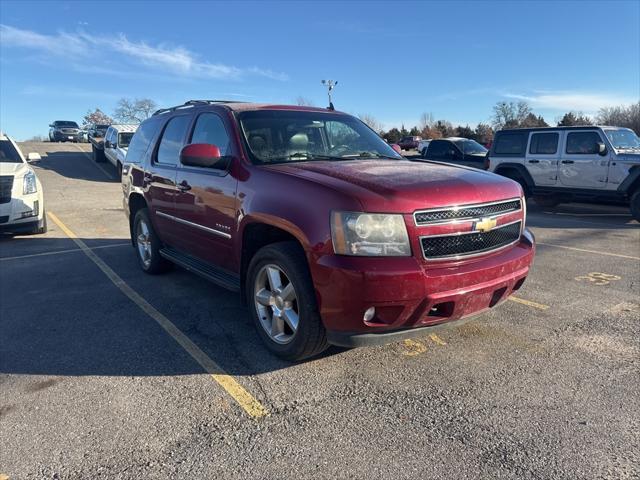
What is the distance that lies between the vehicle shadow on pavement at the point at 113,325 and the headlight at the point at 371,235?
1.15 meters

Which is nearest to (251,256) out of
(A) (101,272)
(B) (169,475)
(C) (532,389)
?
(B) (169,475)

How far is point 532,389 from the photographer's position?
3037 millimetres

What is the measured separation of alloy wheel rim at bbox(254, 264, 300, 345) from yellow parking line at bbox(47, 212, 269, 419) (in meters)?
0.46

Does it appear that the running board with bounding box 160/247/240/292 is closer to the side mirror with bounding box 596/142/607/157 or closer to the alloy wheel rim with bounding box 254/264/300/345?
the alloy wheel rim with bounding box 254/264/300/345

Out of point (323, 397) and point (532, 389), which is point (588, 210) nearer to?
point (532, 389)

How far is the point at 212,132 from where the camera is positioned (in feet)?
14.1

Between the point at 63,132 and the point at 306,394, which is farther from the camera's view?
the point at 63,132

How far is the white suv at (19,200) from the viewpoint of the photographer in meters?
7.88

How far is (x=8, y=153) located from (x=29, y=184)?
1.35 m

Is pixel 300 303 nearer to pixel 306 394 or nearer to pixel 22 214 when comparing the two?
pixel 306 394

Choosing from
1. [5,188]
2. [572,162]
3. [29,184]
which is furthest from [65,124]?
[572,162]

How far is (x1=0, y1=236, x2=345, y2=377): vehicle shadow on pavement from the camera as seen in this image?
346cm

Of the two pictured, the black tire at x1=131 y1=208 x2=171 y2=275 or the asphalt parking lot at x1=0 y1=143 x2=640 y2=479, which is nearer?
the asphalt parking lot at x1=0 y1=143 x2=640 y2=479

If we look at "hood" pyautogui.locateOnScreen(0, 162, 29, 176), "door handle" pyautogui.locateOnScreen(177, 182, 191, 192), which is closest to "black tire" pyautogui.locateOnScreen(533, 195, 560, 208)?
"door handle" pyautogui.locateOnScreen(177, 182, 191, 192)
